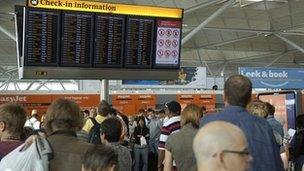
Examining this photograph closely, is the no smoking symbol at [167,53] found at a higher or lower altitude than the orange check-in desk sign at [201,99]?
higher

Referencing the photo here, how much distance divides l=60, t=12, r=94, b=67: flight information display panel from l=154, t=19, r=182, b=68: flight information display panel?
1216 millimetres

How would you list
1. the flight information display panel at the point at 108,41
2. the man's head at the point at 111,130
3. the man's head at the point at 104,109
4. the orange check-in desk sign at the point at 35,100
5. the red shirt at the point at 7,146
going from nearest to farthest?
the red shirt at the point at 7,146 < the man's head at the point at 111,130 < the man's head at the point at 104,109 < the flight information display panel at the point at 108,41 < the orange check-in desk sign at the point at 35,100

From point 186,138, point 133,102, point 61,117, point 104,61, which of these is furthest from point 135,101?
point 61,117

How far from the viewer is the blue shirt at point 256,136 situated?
3811 mm

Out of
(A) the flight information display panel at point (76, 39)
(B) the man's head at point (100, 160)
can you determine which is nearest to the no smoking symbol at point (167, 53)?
(A) the flight information display panel at point (76, 39)

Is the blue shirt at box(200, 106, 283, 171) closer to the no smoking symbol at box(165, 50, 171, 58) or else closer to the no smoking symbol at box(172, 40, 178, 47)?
the no smoking symbol at box(165, 50, 171, 58)

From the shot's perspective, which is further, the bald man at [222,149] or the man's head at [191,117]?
the man's head at [191,117]

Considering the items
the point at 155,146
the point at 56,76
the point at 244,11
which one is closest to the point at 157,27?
the point at 56,76

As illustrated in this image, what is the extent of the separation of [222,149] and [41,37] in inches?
282

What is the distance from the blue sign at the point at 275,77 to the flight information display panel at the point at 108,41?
10077mm

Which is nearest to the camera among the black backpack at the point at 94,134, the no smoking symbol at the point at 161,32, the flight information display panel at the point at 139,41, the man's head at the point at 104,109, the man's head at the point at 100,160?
the man's head at the point at 100,160

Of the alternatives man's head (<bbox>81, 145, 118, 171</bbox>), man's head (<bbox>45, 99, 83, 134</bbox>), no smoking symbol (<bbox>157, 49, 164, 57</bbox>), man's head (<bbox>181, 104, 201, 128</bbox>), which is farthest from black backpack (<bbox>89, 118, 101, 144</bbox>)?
man's head (<bbox>81, 145, 118, 171</bbox>)

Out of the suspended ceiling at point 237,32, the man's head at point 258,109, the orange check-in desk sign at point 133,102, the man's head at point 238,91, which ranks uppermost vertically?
the suspended ceiling at point 237,32

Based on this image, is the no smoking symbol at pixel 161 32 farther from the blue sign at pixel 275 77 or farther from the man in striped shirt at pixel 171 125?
the blue sign at pixel 275 77
